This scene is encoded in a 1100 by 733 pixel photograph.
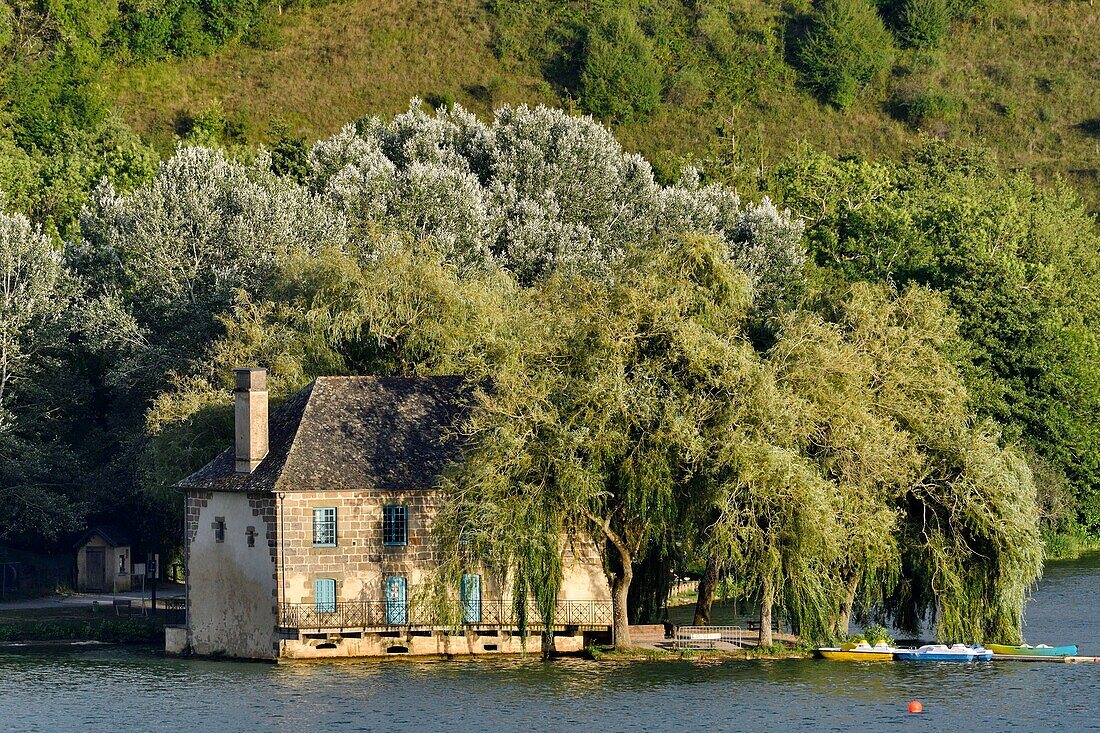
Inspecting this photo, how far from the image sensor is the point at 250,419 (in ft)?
205

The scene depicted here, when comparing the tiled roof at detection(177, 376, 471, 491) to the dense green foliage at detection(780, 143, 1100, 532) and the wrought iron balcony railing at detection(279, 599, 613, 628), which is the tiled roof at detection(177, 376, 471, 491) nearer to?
the wrought iron balcony railing at detection(279, 599, 613, 628)

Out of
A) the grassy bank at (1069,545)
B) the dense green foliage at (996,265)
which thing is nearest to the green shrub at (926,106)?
the dense green foliage at (996,265)

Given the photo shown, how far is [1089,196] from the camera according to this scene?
140 m

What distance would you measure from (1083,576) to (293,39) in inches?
3464

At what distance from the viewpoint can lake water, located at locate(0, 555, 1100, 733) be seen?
167ft

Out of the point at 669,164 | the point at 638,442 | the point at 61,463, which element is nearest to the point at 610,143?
the point at 669,164

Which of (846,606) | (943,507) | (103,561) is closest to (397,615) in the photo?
(846,606)

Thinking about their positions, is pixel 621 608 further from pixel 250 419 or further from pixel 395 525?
pixel 250 419

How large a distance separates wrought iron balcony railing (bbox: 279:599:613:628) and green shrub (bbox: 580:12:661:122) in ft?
288

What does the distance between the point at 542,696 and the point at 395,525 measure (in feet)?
32.2

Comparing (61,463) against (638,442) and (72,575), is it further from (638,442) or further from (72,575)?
(638,442)

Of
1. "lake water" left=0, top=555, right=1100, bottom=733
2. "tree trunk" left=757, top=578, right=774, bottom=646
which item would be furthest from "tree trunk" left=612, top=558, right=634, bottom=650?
"tree trunk" left=757, top=578, right=774, bottom=646

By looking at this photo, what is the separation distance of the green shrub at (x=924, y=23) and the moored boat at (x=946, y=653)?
108m

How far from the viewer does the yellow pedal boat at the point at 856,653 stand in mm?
59750
